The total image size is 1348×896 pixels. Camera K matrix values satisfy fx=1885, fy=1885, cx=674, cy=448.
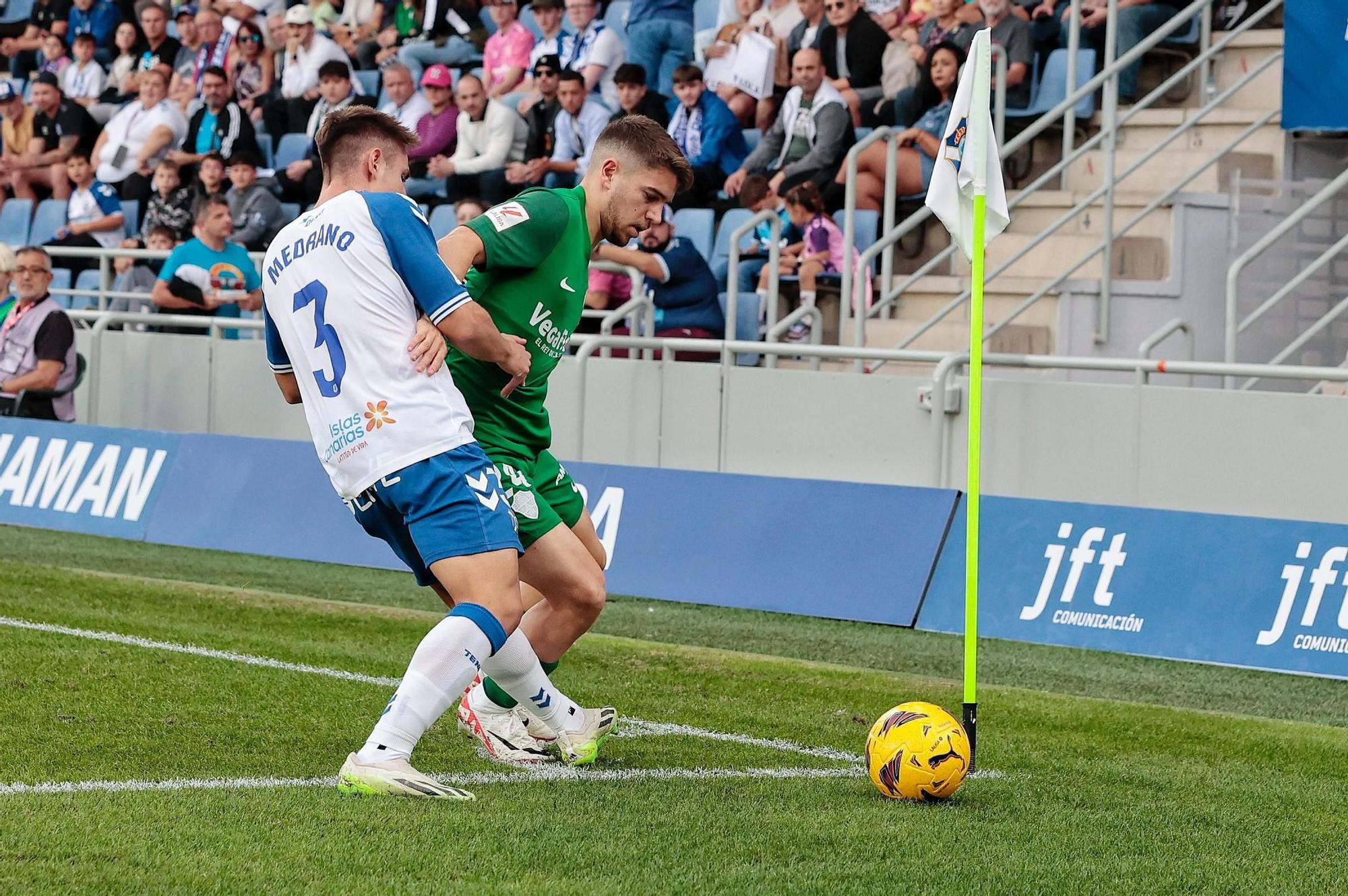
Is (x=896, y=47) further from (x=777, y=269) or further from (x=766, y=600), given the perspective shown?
(x=766, y=600)

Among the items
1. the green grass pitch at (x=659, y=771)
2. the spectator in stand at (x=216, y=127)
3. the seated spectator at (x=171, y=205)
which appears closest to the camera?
the green grass pitch at (x=659, y=771)

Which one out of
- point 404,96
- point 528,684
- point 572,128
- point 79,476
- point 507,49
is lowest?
point 528,684

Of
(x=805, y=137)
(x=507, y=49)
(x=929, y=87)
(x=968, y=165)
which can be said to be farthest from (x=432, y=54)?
(x=968, y=165)

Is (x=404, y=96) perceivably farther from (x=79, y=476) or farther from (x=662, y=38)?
(x=79, y=476)

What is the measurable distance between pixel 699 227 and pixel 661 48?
103 inches

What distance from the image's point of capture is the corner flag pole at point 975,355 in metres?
6.22

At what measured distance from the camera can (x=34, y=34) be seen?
23.1 meters

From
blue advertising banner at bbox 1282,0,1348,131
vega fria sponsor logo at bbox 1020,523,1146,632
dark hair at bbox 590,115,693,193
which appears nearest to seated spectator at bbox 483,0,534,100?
blue advertising banner at bbox 1282,0,1348,131

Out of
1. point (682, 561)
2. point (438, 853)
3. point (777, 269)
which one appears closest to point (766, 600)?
point (682, 561)

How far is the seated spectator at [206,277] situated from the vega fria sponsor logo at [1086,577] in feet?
26.3

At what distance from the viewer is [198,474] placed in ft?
42.3

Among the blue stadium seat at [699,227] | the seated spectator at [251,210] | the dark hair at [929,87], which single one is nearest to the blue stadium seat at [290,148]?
the seated spectator at [251,210]

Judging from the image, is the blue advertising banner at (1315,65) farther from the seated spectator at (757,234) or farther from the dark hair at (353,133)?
the dark hair at (353,133)

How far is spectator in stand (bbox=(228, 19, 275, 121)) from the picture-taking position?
19891 mm
